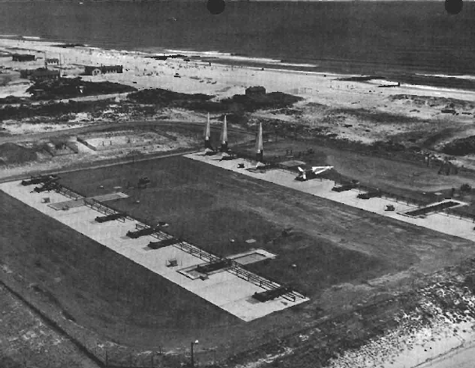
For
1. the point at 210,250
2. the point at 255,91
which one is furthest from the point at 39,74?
the point at 210,250

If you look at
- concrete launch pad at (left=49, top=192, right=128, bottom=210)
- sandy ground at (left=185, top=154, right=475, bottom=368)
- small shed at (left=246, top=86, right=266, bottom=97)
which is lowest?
concrete launch pad at (left=49, top=192, right=128, bottom=210)

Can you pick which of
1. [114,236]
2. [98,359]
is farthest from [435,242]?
[98,359]

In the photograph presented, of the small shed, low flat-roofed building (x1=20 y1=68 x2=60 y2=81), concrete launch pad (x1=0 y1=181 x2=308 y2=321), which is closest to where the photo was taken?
concrete launch pad (x1=0 y1=181 x2=308 y2=321)

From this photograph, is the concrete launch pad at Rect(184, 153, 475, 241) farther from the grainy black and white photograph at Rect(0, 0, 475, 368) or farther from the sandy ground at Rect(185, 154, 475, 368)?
the sandy ground at Rect(185, 154, 475, 368)

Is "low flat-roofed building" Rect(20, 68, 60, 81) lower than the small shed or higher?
lower

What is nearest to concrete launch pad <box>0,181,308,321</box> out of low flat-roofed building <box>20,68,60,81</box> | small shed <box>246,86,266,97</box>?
small shed <box>246,86,266,97</box>

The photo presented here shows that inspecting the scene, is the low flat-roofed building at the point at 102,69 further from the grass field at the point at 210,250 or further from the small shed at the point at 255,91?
the grass field at the point at 210,250

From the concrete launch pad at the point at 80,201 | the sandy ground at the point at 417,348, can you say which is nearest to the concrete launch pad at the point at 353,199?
the sandy ground at the point at 417,348
